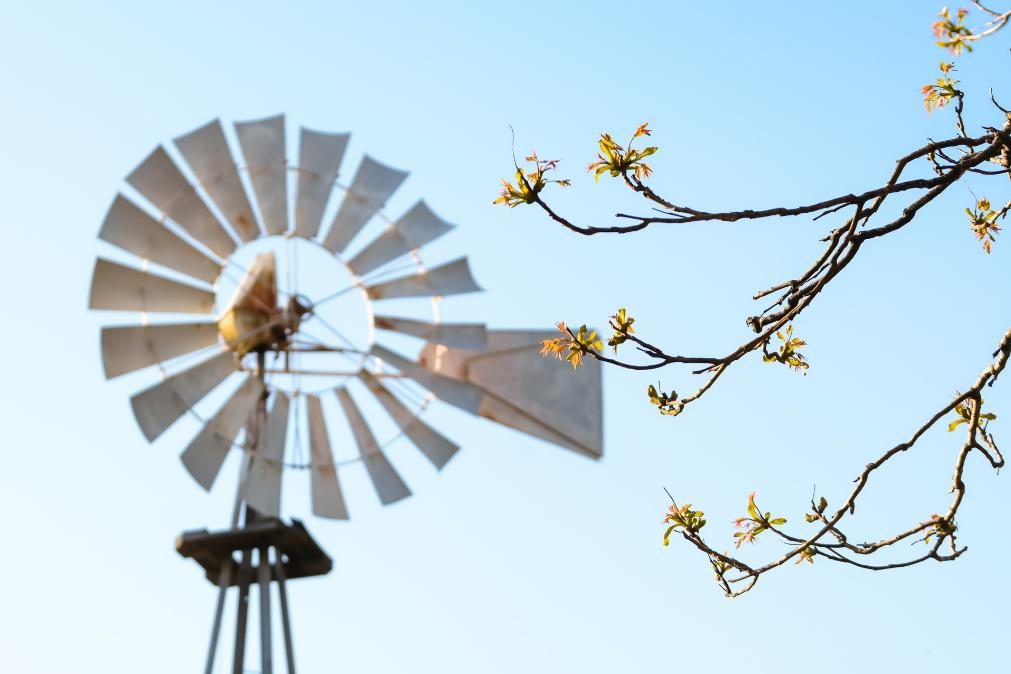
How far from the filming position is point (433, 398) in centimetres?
1041

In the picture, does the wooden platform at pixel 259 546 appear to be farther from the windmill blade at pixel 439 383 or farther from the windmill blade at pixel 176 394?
the windmill blade at pixel 439 383

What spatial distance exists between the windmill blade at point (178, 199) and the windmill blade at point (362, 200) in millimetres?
639

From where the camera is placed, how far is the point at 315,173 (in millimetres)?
10203

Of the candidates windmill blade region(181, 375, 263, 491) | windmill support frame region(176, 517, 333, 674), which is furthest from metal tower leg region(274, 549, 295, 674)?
windmill blade region(181, 375, 263, 491)

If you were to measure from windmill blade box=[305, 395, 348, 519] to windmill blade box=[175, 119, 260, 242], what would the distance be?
116 cm

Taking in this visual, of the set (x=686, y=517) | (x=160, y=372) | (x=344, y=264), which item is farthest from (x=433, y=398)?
(x=686, y=517)

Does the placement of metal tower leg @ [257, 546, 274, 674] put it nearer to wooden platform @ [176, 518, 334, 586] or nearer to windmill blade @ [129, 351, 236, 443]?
wooden platform @ [176, 518, 334, 586]

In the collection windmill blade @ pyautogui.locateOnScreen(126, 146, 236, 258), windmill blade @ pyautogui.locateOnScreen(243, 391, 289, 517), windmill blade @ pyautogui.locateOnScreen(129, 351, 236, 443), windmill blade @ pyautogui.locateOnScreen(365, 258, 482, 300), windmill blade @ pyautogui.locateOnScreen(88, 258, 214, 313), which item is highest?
windmill blade @ pyautogui.locateOnScreen(126, 146, 236, 258)

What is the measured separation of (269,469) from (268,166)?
1860 mm

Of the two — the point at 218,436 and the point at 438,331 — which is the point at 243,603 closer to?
the point at 218,436

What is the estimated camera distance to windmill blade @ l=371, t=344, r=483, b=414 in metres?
10.3

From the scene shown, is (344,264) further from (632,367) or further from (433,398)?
(632,367)

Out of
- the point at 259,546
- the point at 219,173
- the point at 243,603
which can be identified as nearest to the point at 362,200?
the point at 219,173

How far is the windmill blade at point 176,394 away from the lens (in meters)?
Answer: 9.56
